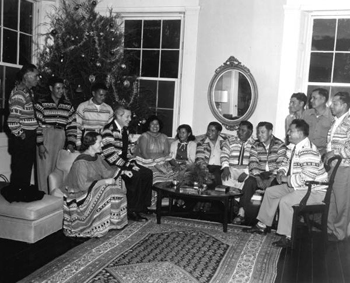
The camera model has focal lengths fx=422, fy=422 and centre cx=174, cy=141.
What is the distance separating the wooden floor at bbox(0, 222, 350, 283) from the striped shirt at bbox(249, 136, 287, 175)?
1268 mm

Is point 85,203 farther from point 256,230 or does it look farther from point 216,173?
point 216,173

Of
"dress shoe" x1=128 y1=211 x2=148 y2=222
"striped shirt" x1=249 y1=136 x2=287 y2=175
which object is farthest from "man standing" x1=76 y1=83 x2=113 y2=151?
"striped shirt" x1=249 y1=136 x2=287 y2=175

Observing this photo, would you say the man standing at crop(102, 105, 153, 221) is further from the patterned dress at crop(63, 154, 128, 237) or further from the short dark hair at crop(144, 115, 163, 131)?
the short dark hair at crop(144, 115, 163, 131)

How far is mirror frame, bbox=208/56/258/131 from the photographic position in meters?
6.80

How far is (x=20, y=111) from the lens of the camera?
494cm

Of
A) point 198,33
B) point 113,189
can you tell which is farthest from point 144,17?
point 113,189

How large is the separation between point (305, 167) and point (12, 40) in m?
Answer: 4.68

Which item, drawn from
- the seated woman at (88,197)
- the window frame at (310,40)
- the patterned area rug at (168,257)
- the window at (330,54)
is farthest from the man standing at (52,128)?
the window at (330,54)

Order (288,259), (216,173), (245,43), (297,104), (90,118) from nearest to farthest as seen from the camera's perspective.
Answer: (288,259) → (90,118) → (297,104) → (216,173) → (245,43)

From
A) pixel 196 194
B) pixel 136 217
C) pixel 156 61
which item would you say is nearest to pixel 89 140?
pixel 136 217

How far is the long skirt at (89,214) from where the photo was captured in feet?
15.2

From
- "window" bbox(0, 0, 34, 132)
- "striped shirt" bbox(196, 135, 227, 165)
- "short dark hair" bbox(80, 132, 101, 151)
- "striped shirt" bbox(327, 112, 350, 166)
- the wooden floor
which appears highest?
"window" bbox(0, 0, 34, 132)

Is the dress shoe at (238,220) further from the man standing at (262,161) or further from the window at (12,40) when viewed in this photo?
the window at (12,40)

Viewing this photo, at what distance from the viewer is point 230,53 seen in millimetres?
6918
